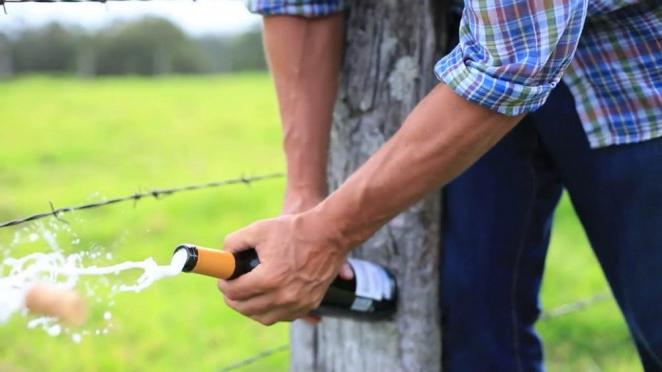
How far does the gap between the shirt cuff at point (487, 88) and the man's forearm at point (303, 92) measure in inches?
16.7

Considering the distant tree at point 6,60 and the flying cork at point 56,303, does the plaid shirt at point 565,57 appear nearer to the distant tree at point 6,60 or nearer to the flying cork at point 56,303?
the flying cork at point 56,303

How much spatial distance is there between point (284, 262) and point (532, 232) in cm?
55

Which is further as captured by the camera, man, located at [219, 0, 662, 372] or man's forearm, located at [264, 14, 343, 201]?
man's forearm, located at [264, 14, 343, 201]

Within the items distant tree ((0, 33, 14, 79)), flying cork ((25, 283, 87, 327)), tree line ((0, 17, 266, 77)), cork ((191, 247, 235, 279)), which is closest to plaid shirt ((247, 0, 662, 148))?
cork ((191, 247, 235, 279))

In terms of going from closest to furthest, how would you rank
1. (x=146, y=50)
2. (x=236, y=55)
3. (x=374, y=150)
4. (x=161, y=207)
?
(x=374, y=150), (x=161, y=207), (x=146, y=50), (x=236, y=55)

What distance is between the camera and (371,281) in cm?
A: 176

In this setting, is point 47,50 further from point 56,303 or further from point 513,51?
point 513,51

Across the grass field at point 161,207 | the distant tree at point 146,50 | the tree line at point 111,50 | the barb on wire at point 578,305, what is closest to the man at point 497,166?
the grass field at point 161,207

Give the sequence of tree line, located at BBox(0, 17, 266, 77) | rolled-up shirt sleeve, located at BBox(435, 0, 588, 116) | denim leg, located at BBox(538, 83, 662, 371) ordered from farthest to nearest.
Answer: tree line, located at BBox(0, 17, 266, 77) → denim leg, located at BBox(538, 83, 662, 371) → rolled-up shirt sleeve, located at BBox(435, 0, 588, 116)

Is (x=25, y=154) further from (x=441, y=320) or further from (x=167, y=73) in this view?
(x=167, y=73)

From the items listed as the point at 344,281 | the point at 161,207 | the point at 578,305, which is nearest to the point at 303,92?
the point at 344,281

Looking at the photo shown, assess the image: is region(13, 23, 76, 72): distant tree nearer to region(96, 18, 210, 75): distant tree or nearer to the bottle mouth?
region(96, 18, 210, 75): distant tree

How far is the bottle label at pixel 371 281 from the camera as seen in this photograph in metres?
1.70

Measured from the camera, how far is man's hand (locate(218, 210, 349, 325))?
1.44 metres
